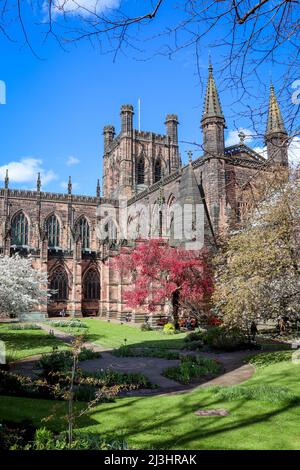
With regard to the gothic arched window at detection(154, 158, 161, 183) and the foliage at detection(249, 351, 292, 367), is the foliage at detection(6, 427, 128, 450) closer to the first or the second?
the foliage at detection(249, 351, 292, 367)

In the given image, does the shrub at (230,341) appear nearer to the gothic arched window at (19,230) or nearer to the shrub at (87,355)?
the shrub at (87,355)

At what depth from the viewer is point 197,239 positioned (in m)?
32.2

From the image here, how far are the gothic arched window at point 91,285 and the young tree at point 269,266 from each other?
3372cm

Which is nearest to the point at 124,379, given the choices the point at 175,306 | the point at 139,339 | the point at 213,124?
the point at 139,339

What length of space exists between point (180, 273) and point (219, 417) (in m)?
19.5

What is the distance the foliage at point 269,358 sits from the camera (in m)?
15.2

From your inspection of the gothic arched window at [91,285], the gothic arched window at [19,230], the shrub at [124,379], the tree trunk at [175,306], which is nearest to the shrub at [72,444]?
the shrub at [124,379]

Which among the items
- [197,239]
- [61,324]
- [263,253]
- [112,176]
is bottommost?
[61,324]

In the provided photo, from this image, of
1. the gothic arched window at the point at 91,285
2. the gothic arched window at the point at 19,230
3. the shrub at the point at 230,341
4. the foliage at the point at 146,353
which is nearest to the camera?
the foliage at the point at 146,353

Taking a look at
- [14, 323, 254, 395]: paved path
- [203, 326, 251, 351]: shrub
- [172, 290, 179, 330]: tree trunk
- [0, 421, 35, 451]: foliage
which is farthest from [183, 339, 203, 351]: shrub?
[0, 421, 35, 451]: foliage

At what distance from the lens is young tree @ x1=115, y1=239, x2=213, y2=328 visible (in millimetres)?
27375

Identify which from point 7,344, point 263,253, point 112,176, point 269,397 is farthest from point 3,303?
point 112,176

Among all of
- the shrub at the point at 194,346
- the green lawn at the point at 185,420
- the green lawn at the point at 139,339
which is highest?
the green lawn at the point at 185,420
